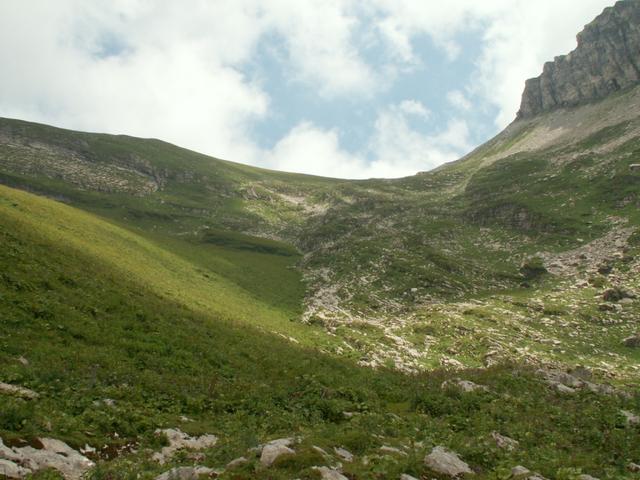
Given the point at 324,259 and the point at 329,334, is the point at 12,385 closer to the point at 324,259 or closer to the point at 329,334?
the point at 329,334

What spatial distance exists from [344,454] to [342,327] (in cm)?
2975

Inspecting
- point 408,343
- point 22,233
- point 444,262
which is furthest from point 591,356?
point 22,233

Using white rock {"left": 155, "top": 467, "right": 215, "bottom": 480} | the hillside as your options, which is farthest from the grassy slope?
white rock {"left": 155, "top": 467, "right": 215, "bottom": 480}

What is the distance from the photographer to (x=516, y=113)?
19638 cm

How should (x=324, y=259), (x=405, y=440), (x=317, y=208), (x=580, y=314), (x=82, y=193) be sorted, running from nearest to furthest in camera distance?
(x=405, y=440) < (x=580, y=314) < (x=324, y=259) < (x=82, y=193) < (x=317, y=208)

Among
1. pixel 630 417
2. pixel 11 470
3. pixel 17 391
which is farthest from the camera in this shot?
pixel 630 417

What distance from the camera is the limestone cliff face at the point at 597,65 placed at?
488 ft

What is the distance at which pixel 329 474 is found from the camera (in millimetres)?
11078

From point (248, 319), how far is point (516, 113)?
19230cm

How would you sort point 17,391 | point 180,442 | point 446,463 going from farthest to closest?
point 180,442 < point 17,391 < point 446,463

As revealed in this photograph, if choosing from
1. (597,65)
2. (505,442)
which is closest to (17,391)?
(505,442)

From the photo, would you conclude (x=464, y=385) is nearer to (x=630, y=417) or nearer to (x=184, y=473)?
(x=630, y=417)

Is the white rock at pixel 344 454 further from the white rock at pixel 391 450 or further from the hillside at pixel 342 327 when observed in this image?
the white rock at pixel 391 450

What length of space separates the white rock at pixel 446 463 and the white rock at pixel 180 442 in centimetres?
672
